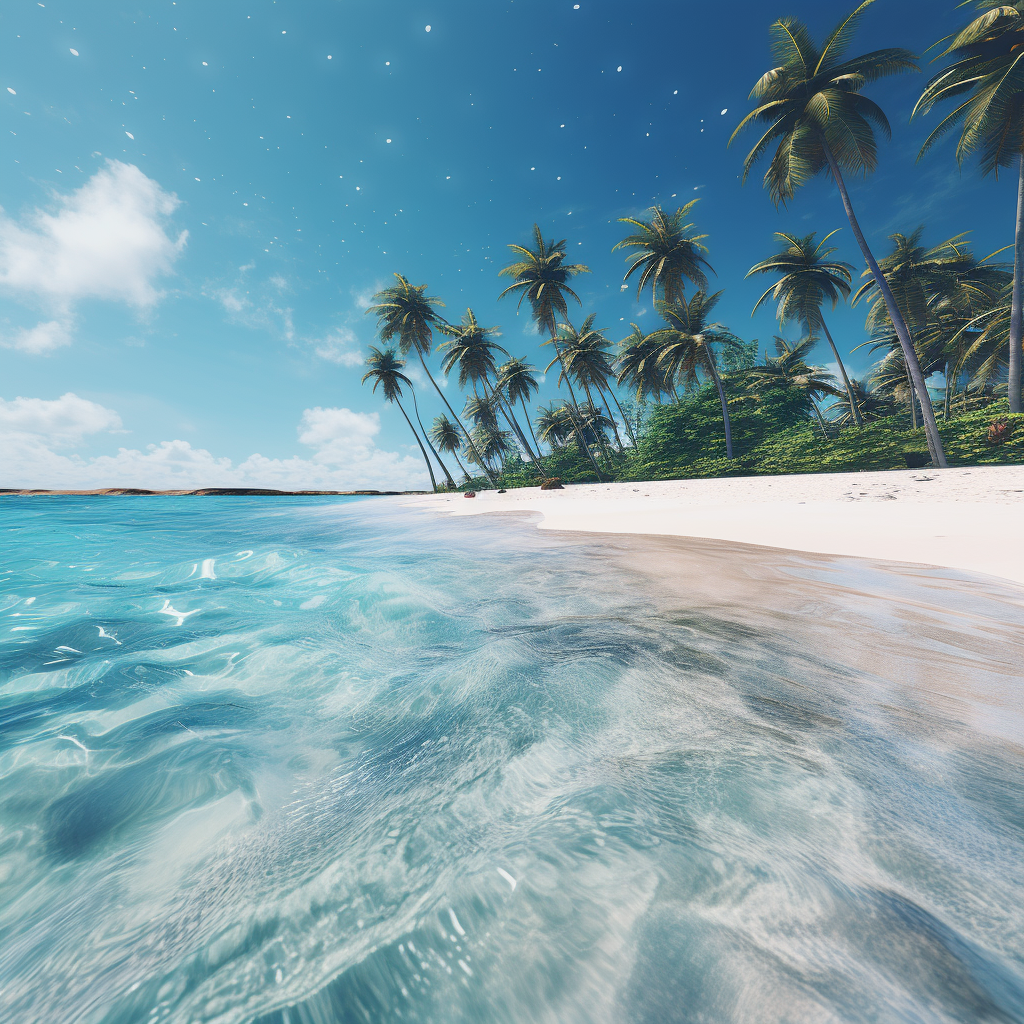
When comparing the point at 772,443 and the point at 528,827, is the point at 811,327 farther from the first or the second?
the point at 528,827

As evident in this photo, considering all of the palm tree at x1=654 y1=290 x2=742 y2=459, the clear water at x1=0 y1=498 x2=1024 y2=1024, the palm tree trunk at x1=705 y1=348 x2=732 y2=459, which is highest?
the palm tree at x1=654 y1=290 x2=742 y2=459

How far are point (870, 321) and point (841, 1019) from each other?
89.5 feet

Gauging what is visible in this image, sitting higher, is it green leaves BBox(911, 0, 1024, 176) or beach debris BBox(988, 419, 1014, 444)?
green leaves BBox(911, 0, 1024, 176)

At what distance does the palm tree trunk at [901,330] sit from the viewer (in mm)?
11094

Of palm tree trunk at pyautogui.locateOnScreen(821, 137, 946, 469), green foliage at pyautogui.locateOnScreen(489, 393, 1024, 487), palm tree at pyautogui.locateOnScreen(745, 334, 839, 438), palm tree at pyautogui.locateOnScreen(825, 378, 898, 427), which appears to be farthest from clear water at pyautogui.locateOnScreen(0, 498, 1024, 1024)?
palm tree at pyautogui.locateOnScreen(825, 378, 898, 427)

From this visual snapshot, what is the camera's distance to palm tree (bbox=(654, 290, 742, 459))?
1748cm

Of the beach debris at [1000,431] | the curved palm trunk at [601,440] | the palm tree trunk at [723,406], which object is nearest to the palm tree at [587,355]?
the curved palm trunk at [601,440]

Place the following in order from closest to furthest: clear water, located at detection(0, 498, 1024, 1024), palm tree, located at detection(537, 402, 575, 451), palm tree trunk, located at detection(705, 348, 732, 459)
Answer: clear water, located at detection(0, 498, 1024, 1024), palm tree trunk, located at detection(705, 348, 732, 459), palm tree, located at detection(537, 402, 575, 451)

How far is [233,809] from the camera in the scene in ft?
4.63

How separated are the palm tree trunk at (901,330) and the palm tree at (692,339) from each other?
5228 millimetres

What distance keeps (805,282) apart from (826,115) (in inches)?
283

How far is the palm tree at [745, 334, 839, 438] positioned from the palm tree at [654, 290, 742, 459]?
4.19 metres

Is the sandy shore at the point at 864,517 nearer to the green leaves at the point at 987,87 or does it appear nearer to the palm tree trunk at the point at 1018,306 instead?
the palm tree trunk at the point at 1018,306

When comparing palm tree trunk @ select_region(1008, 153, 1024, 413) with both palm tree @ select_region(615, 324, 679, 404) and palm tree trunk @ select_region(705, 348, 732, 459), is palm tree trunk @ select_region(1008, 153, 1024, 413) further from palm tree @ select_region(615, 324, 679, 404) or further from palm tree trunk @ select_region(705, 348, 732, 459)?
palm tree @ select_region(615, 324, 679, 404)
